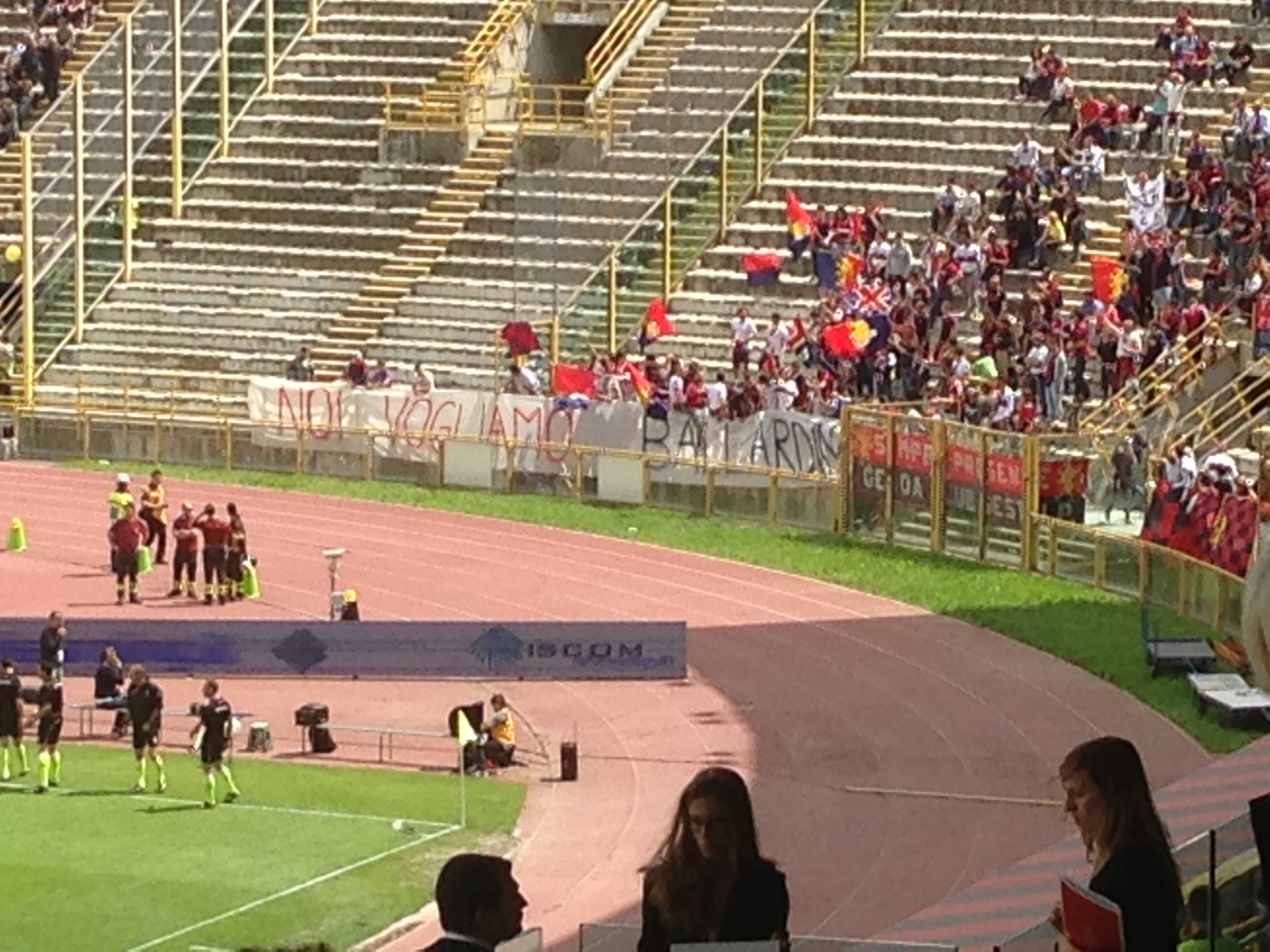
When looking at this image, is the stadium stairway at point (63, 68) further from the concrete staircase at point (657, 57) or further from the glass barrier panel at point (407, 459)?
the glass barrier panel at point (407, 459)

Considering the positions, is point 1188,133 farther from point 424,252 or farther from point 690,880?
point 690,880

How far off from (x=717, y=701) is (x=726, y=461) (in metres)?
11.9

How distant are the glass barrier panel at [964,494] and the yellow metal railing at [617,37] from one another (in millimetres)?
17792

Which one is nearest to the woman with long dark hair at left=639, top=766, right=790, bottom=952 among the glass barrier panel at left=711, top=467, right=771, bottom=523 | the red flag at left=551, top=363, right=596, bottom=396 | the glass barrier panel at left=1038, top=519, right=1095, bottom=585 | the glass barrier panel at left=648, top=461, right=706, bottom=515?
the glass barrier panel at left=1038, top=519, right=1095, bottom=585

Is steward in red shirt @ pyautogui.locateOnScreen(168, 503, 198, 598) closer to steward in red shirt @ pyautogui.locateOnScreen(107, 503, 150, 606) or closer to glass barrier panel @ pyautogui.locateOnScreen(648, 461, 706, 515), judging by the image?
steward in red shirt @ pyautogui.locateOnScreen(107, 503, 150, 606)

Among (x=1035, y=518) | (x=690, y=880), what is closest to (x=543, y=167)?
(x=1035, y=518)

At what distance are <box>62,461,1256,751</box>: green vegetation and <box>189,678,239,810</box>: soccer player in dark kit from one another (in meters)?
8.87

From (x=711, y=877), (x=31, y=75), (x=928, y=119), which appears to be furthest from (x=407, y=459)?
(x=711, y=877)

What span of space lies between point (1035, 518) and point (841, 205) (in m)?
12.9

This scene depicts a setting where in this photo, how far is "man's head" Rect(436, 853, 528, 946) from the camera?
9.76 meters

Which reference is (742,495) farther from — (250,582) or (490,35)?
(490,35)

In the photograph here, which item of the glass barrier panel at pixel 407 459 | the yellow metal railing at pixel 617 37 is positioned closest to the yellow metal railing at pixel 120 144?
the yellow metal railing at pixel 617 37

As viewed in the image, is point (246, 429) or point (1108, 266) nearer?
point (1108, 266)

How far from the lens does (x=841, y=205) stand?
51750mm
